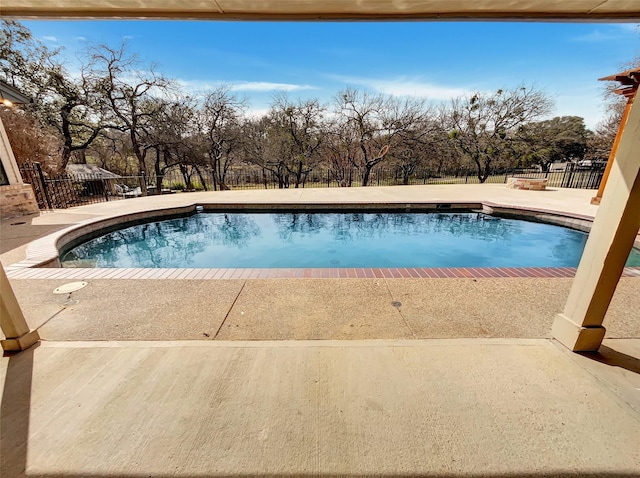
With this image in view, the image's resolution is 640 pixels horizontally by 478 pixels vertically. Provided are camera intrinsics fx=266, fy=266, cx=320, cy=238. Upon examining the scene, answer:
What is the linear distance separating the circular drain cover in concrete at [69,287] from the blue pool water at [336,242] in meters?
2.59

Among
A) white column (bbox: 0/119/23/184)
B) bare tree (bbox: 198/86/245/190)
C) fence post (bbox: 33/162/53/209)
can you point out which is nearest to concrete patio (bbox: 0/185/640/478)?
white column (bbox: 0/119/23/184)

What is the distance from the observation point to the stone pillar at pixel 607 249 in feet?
5.29

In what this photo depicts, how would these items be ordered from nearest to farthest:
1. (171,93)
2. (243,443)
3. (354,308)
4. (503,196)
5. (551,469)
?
1. (551,469)
2. (243,443)
3. (354,308)
4. (503,196)
5. (171,93)

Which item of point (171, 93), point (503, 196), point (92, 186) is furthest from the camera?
point (171, 93)

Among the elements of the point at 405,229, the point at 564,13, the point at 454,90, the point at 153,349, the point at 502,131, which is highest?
the point at 454,90

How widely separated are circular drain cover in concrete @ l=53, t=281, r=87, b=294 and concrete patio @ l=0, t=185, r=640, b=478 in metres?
0.14

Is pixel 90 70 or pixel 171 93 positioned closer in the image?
pixel 90 70

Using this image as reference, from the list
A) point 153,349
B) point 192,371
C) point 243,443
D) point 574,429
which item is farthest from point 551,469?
point 153,349

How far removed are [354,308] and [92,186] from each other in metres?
14.8

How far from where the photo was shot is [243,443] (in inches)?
53.8

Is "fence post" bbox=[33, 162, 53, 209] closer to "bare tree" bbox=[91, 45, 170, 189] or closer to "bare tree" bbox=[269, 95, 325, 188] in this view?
"bare tree" bbox=[91, 45, 170, 189]

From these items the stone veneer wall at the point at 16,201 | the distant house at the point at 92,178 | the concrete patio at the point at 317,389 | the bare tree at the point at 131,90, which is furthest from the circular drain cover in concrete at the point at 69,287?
the bare tree at the point at 131,90

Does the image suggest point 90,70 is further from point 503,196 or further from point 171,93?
point 503,196

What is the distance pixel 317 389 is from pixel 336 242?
219 inches
